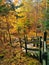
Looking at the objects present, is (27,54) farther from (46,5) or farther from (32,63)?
(46,5)

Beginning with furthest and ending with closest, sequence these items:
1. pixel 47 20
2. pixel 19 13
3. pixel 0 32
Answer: pixel 19 13 → pixel 0 32 → pixel 47 20

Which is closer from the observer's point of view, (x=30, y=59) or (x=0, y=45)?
(x=0, y=45)

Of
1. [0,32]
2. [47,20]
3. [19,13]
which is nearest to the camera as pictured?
[47,20]

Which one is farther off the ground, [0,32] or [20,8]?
[20,8]

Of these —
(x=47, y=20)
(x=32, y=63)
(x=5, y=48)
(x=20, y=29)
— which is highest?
(x=47, y=20)

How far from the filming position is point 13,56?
6.95 meters

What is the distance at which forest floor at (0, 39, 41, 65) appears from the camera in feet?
22.1

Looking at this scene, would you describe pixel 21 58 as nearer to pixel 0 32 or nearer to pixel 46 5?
pixel 0 32

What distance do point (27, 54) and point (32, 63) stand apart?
0.78 meters

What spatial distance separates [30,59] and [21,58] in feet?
1.19

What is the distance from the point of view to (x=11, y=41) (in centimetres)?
729

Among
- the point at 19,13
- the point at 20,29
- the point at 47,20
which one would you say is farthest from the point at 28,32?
the point at 47,20

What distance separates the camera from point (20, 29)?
7.35 meters

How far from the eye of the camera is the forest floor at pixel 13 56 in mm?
6750
